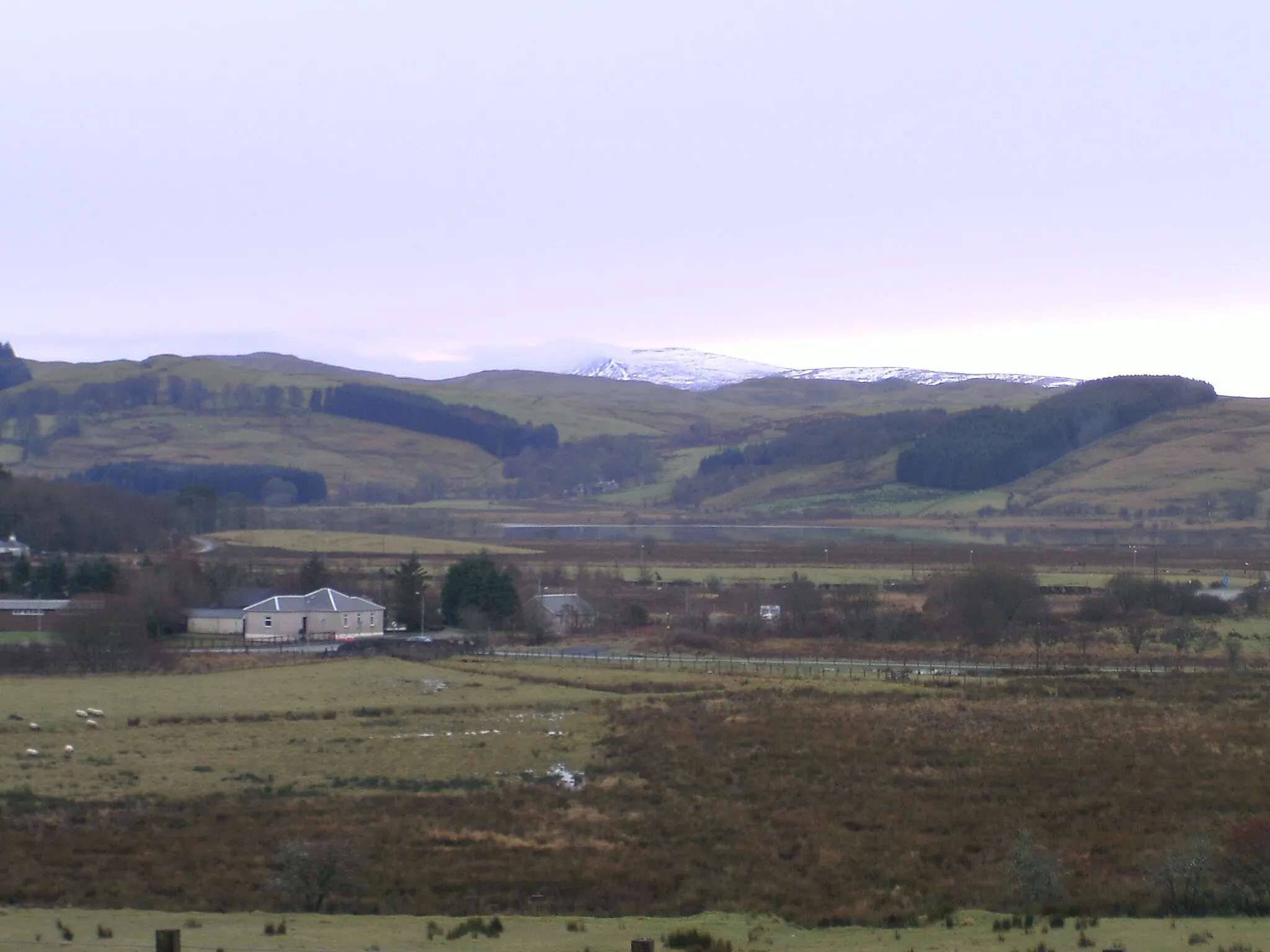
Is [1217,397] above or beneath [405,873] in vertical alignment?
above

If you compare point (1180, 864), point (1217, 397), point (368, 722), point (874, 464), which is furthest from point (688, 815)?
point (1217, 397)

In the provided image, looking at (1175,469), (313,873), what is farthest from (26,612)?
(1175,469)

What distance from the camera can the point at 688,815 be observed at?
79.5 ft

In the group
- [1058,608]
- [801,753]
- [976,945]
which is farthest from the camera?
[1058,608]

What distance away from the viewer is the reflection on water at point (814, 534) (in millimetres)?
119188

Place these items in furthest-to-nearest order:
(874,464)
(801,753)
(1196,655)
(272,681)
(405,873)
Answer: (874,464)
(1196,655)
(272,681)
(801,753)
(405,873)

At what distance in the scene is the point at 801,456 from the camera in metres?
196

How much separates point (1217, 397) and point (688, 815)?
18679cm

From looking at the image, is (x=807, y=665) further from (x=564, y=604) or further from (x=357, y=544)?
(x=357, y=544)

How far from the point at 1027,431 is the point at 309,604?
131 m

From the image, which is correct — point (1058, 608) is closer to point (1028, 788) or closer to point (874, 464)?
point (1028, 788)

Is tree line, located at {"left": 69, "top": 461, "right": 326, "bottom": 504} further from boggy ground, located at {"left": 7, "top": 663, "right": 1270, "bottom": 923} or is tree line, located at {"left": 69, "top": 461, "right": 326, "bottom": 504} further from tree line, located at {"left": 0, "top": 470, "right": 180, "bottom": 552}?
boggy ground, located at {"left": 7, "top": 663, "right": 1270, "bottom": 923}

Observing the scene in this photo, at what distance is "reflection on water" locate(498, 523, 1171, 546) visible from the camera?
119m

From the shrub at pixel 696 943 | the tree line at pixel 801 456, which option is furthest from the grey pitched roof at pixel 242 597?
the tree line at pixel 801 456
